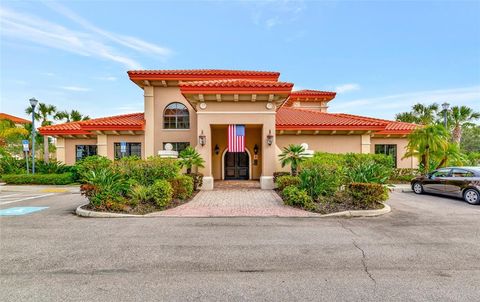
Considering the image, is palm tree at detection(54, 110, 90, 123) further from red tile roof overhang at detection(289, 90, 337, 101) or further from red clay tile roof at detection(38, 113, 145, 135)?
red tile roof overhang at detection(289, 90, 337, 101)

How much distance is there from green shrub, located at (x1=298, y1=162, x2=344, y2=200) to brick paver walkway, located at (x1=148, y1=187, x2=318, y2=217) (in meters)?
1.26

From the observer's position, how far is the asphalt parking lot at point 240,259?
362 cm

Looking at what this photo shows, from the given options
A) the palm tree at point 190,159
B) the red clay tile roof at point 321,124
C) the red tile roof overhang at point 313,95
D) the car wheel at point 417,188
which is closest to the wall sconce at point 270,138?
the red clay tile roof at point 321,124

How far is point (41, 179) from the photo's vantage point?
16.0m

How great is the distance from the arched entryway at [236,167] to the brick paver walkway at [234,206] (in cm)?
488

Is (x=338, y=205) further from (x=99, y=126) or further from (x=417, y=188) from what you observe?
(x=99, y=126)

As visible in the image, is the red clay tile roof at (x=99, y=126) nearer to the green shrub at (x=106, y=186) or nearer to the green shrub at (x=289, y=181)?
the green shrub at (x=106, y=186)

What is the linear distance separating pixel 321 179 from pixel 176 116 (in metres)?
11.9

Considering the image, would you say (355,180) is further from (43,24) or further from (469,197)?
(43,24)

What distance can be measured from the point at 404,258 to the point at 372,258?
667mm

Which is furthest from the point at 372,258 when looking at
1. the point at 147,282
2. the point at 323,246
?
the point at 147,282

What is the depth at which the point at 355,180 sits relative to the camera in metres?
9.61

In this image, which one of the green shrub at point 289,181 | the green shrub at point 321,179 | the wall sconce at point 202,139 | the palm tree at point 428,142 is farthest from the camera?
the palm tree at point 428,142

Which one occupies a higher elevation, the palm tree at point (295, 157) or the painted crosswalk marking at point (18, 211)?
the palm tree at point (295, 157)
